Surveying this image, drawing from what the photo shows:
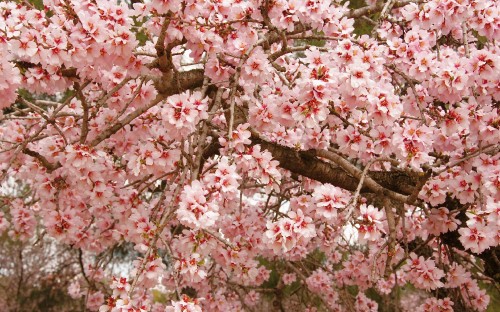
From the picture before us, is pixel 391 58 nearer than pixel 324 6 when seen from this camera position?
No

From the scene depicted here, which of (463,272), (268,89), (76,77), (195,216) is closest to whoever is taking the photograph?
(195,216)

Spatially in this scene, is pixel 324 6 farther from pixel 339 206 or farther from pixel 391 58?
pixel 339 206

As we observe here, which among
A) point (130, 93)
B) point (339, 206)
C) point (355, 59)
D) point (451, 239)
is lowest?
point (339, 206)

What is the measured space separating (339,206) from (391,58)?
991mm

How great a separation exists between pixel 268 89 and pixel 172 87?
0.56 metres

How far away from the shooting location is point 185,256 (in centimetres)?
208

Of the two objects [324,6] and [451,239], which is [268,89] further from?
[451,239]

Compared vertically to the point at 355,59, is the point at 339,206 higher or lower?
lower

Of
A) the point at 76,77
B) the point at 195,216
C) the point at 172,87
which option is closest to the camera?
the point at 195,216

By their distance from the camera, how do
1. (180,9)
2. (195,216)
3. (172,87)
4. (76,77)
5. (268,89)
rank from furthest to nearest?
(268,89) < (172,87) < (76,77) < (180,9) < (195,216)

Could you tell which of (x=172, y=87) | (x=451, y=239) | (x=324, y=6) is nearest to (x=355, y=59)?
(x=324, y=6)

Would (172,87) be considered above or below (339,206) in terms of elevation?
above

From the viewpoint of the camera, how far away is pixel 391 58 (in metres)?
2.67

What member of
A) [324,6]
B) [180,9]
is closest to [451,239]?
[324,6]
